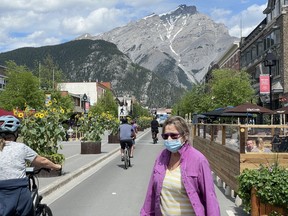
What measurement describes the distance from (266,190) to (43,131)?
749cm

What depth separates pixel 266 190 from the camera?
7.11m

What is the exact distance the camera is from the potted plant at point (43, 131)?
1296 cm

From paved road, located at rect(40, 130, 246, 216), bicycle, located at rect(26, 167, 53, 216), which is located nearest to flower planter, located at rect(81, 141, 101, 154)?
paved road, located at rect(40, 130, 246, 216)

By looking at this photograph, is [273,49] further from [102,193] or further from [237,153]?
[237,153]

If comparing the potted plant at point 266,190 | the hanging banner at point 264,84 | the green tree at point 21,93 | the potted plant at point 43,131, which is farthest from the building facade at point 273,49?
the potted plant at point 266,190

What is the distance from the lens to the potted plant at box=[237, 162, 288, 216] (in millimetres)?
7016

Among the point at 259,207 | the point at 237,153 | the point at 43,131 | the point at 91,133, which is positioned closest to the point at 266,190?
the point at 259,207

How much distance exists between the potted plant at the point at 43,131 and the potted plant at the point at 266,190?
22.3 ft

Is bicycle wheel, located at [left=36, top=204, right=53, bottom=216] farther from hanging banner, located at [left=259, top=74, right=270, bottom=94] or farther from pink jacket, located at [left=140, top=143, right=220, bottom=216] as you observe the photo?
hanging banner, located at [left=259, top=74, right=270, bottom=94]

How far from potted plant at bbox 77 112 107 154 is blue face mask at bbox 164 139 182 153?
18867 mm

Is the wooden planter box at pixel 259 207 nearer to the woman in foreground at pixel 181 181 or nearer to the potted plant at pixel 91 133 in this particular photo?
the woman in foreground at pixel 181 181

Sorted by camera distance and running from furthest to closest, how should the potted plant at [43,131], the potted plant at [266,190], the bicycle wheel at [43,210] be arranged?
the potted plant at [43,131] < the potted plant at [266,190] < the bicycle wheel at [43,210]

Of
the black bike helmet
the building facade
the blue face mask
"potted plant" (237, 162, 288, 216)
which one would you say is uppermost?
the building facade

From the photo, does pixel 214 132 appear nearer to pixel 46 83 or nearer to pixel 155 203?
pixel 155 203
